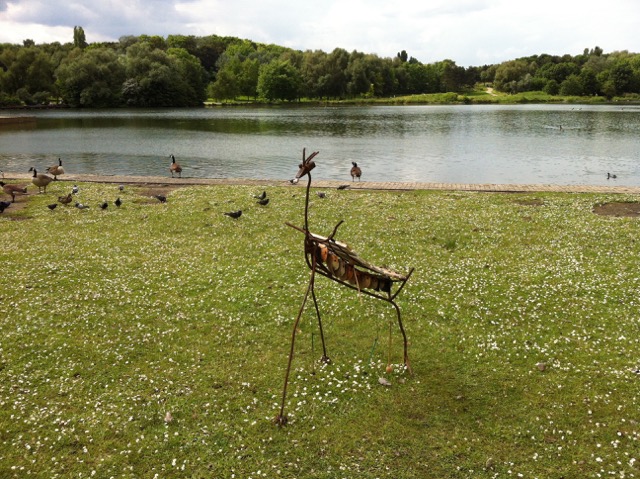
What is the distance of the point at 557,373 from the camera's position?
1041cm

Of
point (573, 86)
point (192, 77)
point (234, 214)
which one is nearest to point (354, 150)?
point (234, 214)

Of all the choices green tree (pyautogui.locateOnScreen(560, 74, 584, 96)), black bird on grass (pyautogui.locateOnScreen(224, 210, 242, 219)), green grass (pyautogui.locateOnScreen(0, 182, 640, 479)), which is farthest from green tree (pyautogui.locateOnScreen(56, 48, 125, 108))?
green tree (pyautogui.locateOnScreen(560, 74, 584, 96))

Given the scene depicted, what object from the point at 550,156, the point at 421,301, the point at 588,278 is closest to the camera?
the point at 421,301

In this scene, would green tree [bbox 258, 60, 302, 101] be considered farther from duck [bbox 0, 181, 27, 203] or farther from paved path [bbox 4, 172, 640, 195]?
duck [bbox 0, 181, 27, 203]

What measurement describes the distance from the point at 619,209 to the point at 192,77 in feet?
503

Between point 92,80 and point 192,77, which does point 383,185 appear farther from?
point 192,77

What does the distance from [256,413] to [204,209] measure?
1628cm

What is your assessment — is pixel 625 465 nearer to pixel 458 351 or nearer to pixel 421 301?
pixel 458 351

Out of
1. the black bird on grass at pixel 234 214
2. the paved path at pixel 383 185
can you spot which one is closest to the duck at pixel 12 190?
the paved path at pixel 383 185

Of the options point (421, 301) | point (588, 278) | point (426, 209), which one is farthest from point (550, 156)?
point (421, 301)

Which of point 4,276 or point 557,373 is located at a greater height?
point 4,276

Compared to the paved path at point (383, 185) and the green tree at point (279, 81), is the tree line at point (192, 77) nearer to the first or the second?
the green tree at point (279, 81)

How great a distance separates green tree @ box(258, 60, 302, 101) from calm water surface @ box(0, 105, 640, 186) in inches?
3181

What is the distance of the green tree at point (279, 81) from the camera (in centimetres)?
16325
